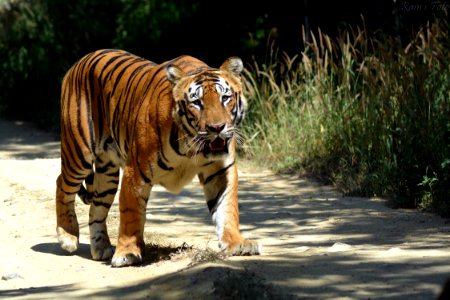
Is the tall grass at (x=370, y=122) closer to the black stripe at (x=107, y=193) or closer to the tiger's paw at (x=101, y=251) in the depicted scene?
the black stripe at (x=107, y=193)

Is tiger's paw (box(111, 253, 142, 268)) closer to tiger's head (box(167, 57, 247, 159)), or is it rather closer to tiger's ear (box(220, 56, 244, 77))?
tiger's head (box(167, 57, 247, 159))

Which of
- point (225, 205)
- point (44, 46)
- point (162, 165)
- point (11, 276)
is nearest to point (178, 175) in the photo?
point (162, 165)

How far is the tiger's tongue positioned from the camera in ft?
20.5

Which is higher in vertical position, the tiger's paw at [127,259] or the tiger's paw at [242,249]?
the tiger's paw at [242,249]

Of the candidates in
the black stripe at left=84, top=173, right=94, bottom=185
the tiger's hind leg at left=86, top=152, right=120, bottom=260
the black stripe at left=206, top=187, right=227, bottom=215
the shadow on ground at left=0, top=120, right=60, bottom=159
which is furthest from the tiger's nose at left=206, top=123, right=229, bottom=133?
the shadow on ground at left=0, top=120, right=60, bottom=159

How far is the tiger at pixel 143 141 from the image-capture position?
6.38m

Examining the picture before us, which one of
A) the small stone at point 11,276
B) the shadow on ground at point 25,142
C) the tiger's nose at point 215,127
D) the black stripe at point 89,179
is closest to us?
the tiger's nose at point 215,127

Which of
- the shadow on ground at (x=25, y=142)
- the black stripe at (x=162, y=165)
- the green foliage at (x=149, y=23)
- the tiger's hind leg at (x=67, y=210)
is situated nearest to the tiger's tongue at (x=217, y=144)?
the black stripe at (x=162, y=165)

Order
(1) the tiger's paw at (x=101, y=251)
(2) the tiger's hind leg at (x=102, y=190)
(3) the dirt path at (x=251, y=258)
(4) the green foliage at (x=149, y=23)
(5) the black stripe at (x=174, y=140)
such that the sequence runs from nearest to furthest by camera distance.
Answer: (3) the dirt path at (x=251, y=258), (5) the black stripe at (x=174, y=140), (1) the tiger's paw at (x=101, y=251), (2) the tiger's hind leg at (x=102, y=190), (4) the green foliage at (x=149, y=23)

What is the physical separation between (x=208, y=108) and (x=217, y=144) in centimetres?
25

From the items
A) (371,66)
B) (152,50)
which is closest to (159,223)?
(371,66)

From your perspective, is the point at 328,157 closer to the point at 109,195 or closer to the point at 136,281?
the point at 109,195

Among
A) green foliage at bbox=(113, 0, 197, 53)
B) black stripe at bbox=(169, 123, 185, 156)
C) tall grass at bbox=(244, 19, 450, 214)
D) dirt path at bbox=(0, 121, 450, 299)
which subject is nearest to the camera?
dirt path at bbox=(0, 121, 450, 299)

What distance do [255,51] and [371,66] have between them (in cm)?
470
